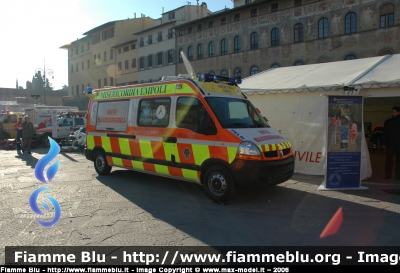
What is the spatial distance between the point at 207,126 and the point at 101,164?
428 cm

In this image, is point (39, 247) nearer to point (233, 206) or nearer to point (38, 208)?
point (38, 208)

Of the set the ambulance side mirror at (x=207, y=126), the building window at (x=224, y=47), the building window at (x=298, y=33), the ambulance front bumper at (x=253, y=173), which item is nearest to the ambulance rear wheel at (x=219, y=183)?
the ambulance front bumper at (x=253, y=173)

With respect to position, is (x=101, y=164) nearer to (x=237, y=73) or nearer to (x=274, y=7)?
(x=274, y=7)

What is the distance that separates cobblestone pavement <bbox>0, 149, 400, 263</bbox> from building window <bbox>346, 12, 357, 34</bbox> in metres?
22.3

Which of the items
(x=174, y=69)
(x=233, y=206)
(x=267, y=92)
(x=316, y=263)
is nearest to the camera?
(x=316, y=263)

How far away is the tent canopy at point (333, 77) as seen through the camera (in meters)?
8.54

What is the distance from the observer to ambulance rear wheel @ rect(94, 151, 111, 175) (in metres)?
9.23

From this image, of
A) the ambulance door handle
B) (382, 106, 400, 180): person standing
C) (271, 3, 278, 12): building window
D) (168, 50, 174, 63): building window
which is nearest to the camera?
the ambulance door handle

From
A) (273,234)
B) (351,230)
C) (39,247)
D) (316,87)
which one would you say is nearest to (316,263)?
(273,234)

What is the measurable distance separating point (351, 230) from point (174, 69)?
131 ft

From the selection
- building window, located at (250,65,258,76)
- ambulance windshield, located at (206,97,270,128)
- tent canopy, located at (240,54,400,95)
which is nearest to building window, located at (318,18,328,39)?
building window, located at (250,65,258,76)

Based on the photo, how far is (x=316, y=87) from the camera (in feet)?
30.3

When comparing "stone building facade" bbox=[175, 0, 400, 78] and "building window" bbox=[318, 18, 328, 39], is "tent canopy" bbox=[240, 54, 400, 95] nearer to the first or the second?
"stone building facade" bbox=[175, 0, 400, 78]

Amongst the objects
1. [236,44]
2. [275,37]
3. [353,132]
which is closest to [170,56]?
[236,44]
